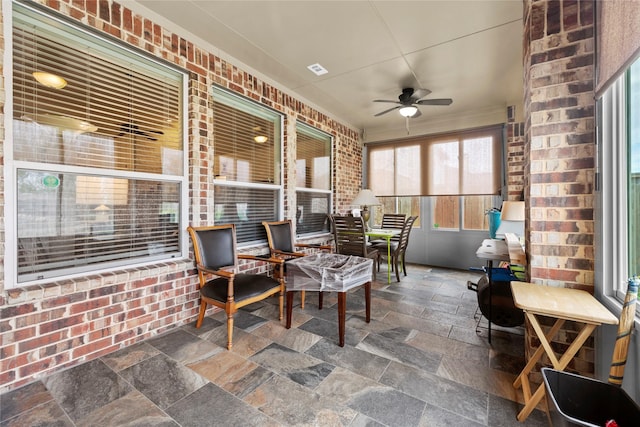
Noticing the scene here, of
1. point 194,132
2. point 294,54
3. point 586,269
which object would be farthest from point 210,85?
point 586,269

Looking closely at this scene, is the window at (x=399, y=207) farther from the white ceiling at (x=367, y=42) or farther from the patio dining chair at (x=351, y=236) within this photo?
the white ceiling at (x=367, y=42)

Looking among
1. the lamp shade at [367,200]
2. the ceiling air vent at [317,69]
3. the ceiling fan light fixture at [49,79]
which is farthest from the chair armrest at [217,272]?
the lamp shade at [367,200]

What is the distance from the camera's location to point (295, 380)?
181 centimetres

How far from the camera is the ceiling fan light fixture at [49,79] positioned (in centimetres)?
187

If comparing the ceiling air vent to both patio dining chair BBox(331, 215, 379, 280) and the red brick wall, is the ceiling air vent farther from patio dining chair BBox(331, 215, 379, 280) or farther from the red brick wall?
patio dining chair BBox(331, 215, 379, 280)

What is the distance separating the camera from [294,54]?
9.87 ft

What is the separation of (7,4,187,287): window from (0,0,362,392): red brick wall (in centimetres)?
13

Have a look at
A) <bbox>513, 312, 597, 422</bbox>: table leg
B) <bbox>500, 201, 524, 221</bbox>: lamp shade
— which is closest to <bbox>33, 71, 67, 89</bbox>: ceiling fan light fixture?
<bbox>513, 312, 597, 422</bbox>: table leg

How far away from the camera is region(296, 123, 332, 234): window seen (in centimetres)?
435

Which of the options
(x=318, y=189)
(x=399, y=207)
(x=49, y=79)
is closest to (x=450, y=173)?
(x=399, y=207)

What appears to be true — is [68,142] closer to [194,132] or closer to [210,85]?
[194,132]

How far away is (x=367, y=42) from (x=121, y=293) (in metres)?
3.25

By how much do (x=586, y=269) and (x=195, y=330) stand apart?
303cm

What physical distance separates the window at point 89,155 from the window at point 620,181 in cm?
318
